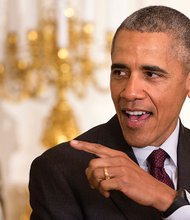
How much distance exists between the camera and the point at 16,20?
2631 mm

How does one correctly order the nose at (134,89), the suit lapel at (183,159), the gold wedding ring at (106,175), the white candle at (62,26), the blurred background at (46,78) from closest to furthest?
the gold wedding ring at (106,175)
the nose at (134,89)
the suit lapel at (183,159)
the white candle at (62,26)
the blurred background at (46,78)

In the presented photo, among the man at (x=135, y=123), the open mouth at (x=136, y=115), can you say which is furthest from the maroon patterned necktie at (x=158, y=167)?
the open mouth at (x=136, y=115)

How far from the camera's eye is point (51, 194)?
4.60 feet

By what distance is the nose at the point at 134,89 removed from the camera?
1.38m

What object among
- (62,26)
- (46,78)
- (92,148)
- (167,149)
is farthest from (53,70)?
(92,148)

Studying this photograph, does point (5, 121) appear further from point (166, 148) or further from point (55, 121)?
point (166, 148)

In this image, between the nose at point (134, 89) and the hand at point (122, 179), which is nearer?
the hand at point (122, 179)

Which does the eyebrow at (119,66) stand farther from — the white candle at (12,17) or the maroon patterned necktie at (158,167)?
the white candle at (12,17)

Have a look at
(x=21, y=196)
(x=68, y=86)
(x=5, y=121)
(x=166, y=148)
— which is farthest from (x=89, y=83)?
(x=166, y=148)

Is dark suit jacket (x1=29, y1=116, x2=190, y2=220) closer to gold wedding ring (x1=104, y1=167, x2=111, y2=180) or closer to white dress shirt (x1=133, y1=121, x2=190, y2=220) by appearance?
white dress shirt (x1=133, y1=121, x2=190, y2=220)

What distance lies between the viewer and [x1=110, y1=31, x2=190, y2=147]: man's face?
1.40m

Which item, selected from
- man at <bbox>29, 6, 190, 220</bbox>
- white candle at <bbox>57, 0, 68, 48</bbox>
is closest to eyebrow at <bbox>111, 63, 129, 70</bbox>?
man at <bbox>29, 6, 190, 220</bbox>

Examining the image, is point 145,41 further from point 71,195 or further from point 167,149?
point 71,195

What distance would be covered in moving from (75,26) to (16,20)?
0.24m
